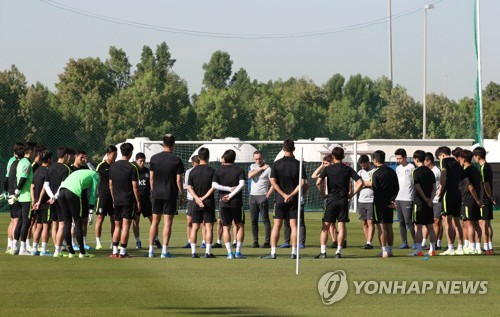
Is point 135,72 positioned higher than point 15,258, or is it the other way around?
point 135,72

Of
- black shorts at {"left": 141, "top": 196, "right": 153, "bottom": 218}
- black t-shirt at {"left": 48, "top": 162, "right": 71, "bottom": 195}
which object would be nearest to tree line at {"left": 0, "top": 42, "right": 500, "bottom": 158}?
black shorts at {"left": 141, "top": 196, "right": 153, "bottom": 218}

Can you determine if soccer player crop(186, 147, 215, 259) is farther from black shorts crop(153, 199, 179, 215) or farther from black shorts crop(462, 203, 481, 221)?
black shorts crop(462, 203, 481, 221)

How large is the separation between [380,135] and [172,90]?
17.6 meters

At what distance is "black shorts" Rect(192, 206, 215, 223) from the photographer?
20672 mm

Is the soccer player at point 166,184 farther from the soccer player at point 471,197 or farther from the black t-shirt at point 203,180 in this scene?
the soccer player at point 471,197

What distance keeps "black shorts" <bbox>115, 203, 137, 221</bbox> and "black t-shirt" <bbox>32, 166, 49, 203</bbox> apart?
67.9 inches

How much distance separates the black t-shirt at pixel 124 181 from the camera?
20172 mm

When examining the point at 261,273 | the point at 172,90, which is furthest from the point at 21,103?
the point at 261,273

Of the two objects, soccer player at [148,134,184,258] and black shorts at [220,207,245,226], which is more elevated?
soccer player at [148,134,184,258]

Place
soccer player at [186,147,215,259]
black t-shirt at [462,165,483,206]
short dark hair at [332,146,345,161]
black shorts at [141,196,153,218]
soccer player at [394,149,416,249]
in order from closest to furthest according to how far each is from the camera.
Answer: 1. short dark hair at [332,146,345,161]
2. soccer player at [186,147,215,259]
3. black t-shirt at [462,165,483,206]
4. soccer player at [394,149,416,249]
5. black shorts at [141,196,153,218]

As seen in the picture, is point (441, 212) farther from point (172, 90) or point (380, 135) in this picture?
point (380, 135)

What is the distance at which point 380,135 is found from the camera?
285 feet

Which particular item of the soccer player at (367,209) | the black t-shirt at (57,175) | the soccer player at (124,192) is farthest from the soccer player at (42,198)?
the soccer player at (367,209)

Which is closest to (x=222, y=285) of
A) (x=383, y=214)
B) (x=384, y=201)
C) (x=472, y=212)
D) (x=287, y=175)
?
(x=287, y=175)
